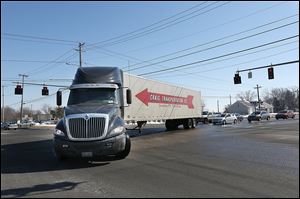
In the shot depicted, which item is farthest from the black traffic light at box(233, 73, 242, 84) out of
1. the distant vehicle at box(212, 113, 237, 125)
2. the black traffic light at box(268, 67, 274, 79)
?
the distant vehicle at box(212, 113, 237, 125)

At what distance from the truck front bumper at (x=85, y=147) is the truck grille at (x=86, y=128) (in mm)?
205

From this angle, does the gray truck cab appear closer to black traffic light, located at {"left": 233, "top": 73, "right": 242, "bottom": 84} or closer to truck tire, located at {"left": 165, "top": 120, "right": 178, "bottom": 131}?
truck tire, located at {"left": 165, "top": 120, "right": 178, "bottom": 131}

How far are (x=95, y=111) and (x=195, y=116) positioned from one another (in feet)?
85.6

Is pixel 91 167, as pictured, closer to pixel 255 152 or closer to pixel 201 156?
pixel 201 156

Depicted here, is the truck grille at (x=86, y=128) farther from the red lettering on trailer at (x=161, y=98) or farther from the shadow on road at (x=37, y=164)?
the red lettering on trailer at (x=161, y=98)

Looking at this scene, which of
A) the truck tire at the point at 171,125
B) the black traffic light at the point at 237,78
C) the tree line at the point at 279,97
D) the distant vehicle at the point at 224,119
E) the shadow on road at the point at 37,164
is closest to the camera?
the shadow on road at the point at 37,164

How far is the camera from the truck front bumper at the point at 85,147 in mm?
11875

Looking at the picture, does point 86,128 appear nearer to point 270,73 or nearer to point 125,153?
point 125,153

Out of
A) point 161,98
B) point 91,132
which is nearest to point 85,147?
point 91,132

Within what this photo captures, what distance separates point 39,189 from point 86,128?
148 inches

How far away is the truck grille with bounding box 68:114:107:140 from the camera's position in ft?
39.5

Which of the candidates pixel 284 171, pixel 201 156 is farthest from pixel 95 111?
pixel 284 171

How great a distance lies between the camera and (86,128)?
39.7 feet

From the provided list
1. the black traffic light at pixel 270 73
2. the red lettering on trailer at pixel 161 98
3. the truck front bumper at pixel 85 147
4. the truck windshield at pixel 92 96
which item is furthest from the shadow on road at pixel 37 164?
the black traffic light at pixel 270 73
